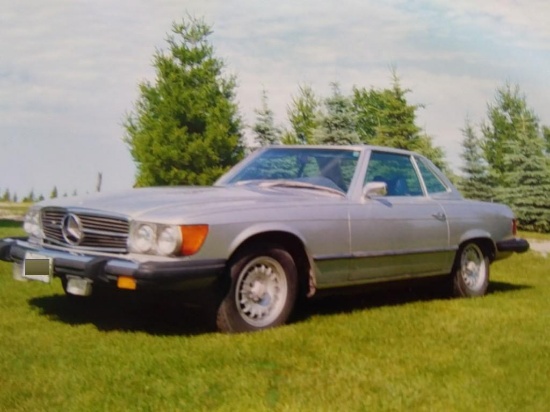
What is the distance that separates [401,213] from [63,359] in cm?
350

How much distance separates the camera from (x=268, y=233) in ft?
20.9

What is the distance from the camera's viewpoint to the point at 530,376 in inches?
197

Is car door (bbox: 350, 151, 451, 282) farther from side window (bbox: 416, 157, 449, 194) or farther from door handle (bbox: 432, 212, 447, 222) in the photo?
side window (bbox: 416, 157, 449, 194)

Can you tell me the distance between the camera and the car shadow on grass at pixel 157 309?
621cm

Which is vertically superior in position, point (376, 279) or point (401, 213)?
point (401, 213)

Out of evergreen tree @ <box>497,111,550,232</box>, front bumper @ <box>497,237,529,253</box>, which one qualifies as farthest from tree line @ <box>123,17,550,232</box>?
front bumper @ <box>497,237,529,253</box>

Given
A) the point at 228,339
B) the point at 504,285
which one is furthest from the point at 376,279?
the point at 504,285

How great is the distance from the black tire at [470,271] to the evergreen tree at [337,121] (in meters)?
21.0

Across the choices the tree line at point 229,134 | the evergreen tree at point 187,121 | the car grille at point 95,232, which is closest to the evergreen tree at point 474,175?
the tree line at point 229,134

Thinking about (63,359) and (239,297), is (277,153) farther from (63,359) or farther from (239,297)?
(63,359)

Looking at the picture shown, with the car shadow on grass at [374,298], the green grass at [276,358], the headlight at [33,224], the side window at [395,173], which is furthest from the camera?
the side window at [395,173]

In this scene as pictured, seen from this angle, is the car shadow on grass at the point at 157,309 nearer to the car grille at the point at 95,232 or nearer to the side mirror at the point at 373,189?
the car grille at the point at 95,232

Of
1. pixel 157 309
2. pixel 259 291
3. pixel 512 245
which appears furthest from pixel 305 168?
pixel 512 245

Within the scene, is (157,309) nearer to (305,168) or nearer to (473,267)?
(305,168)
